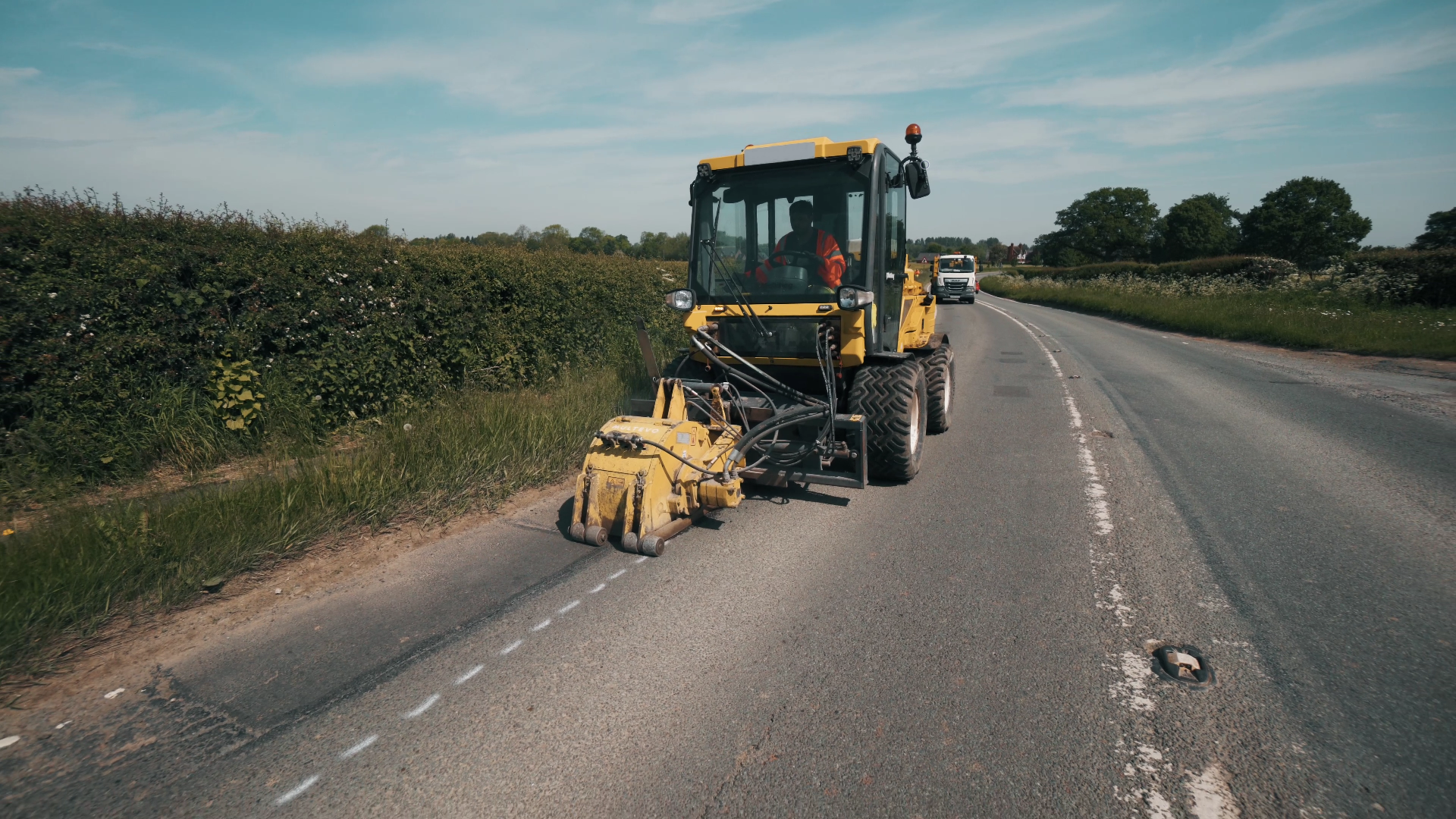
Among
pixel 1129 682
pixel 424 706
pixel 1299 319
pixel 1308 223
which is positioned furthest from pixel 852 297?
pixel 1308 223

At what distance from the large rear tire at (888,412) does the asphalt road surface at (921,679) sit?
0.34 m

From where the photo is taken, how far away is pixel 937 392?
7645 millimetres

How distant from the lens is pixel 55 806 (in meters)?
2.44

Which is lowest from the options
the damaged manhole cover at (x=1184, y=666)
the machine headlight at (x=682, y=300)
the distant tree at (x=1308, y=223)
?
the damaged manhole cover at (x=1184, y=666)

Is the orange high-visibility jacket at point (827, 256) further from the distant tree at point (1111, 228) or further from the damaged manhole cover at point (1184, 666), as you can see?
the distant tree at point (1111, 228)

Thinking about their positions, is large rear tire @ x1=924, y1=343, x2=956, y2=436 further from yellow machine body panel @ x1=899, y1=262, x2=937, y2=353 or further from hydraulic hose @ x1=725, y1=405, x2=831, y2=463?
hydraulic hose @ x1=725, y1=405, x2=831, y2=463

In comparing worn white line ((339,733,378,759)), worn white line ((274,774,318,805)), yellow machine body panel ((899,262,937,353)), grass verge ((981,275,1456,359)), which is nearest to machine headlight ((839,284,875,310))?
yellow machine body panel ((899,262,937,353))

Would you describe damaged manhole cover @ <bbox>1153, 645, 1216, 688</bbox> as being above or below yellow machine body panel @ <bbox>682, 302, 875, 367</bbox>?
below

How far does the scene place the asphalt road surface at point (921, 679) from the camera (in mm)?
2477

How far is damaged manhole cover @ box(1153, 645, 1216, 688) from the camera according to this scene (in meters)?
3.09

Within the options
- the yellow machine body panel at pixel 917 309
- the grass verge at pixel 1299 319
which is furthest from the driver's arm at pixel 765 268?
the grass verge at pixel 1299 319

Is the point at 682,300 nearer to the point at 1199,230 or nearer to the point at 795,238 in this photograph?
the point at 795,238

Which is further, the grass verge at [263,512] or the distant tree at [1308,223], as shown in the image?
the distant tree at [1308,223]

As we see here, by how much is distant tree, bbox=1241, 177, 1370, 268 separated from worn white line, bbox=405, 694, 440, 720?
68285 mm
